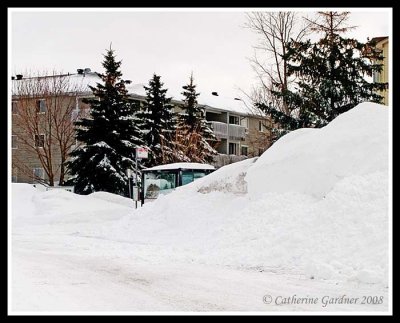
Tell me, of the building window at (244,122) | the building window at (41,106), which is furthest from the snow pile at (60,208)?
the building window at (244,122)

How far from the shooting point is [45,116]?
4141 cm

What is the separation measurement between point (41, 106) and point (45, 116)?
5.80 feet

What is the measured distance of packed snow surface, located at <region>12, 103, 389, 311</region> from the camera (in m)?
8.27

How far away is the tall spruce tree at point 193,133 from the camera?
4041 centimetres

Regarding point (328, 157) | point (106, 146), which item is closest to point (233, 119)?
point (106, 146)

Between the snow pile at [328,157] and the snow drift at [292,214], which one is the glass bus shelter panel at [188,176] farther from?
the snow pile at [328,157]

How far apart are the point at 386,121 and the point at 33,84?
32.4 metres

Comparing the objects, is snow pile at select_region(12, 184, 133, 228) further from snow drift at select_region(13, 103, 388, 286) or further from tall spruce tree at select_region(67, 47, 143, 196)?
tall spruce tree at select_region(67, 47, 143, 196)

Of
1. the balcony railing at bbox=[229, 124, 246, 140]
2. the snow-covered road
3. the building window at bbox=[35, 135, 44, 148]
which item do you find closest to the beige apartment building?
the building window at bbox=[35, 135, 44, 148]

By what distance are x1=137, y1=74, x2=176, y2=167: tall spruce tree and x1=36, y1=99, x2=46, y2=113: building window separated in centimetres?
646

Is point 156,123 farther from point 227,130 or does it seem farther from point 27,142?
point 227,130
